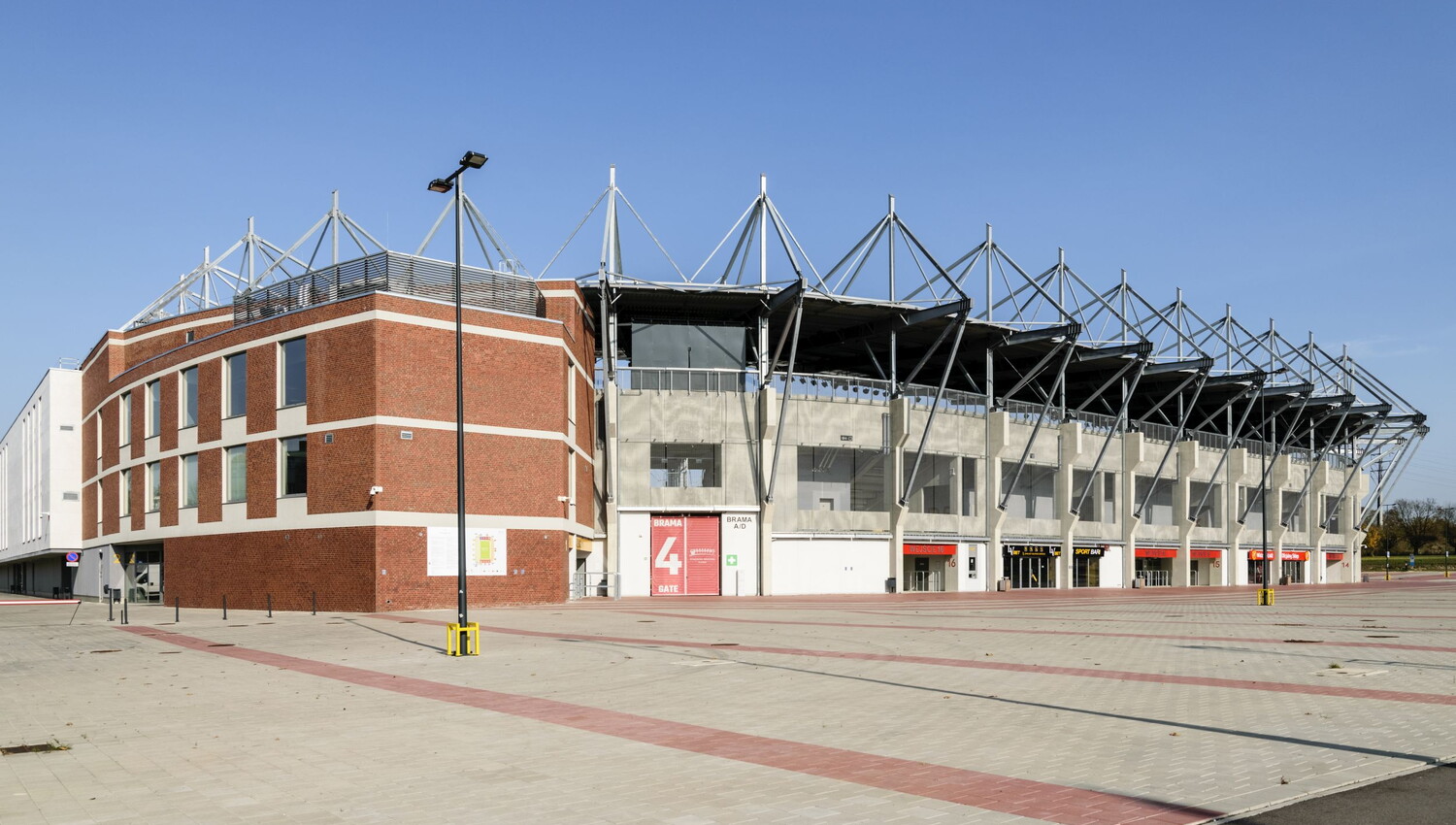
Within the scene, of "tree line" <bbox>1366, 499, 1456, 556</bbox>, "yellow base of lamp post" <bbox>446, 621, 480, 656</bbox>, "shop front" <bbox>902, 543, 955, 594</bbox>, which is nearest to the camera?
"yellow base of lamp post" <bbox>446, 621, 480, 656</bbox>

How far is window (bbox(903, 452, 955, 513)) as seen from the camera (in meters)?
64.2

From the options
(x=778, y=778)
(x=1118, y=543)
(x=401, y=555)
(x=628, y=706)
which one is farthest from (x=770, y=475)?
(x=778, y=778)

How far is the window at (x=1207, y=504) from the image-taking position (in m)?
87.6

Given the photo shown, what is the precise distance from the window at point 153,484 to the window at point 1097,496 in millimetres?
53494

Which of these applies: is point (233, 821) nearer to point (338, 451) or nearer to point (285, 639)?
point (285, 639)

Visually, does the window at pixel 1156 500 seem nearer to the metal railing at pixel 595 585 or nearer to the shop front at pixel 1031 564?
the shop front at pixel 1031 564

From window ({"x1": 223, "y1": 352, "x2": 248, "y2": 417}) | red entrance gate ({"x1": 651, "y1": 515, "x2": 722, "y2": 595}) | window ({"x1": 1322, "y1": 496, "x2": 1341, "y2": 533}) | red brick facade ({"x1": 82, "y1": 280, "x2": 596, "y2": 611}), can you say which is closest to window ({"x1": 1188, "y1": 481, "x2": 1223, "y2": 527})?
window ({"x1": 1322, "y1": 496, "x2": 1341, "y2": 533})

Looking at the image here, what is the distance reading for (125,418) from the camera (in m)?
54.9

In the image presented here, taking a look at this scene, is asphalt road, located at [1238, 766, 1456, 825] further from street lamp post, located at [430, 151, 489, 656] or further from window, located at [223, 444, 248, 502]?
window, located at [223, 444, 248, 502]

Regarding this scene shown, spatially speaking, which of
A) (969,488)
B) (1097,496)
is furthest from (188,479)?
(1097,496)

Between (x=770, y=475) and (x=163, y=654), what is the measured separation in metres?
37.0

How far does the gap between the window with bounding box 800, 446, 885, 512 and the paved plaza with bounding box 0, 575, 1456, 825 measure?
115ft

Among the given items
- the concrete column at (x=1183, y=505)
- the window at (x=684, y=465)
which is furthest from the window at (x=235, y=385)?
the concrete column at (x=1183, y=505)

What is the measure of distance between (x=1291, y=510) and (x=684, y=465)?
65.1 meters
